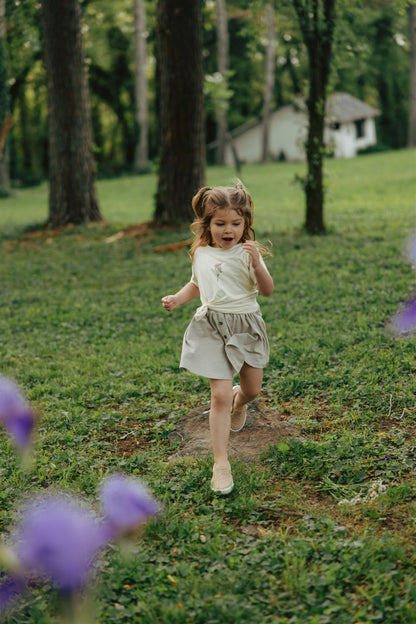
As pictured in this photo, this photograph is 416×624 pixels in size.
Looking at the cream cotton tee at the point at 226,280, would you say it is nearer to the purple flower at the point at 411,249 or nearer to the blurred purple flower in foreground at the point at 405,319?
the blurred purple flower in foreground at the point at 405,319

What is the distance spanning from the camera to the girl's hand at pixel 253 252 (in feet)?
10.8

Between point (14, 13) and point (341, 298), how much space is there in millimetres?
9912

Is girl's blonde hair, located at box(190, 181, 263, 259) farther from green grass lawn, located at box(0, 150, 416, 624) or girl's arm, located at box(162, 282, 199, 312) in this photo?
green grass lawn, located at box(0, 150, 416, 624)

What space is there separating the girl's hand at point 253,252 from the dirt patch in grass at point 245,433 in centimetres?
105

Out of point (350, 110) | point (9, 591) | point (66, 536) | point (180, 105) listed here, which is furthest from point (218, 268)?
point (350, 110)

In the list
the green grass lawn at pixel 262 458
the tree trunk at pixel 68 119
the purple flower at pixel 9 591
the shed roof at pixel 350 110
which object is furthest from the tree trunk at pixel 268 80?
the purple flower at pixel 9 591

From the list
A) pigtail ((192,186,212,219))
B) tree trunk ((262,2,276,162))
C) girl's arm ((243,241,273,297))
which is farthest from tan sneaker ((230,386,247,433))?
tree trunk ((262,2,276,162))

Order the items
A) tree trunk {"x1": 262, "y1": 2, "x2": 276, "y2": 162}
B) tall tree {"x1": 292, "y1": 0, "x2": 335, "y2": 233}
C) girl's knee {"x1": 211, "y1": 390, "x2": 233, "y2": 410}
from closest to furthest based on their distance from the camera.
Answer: girl's knee {"x1": 211, "y1": 390, "x2": 233, "y2": 410}
tall tree {"x1": 292, "y1": 0, "x2": 335, "y2": 233}
tree trunk {"x1": 262, "y1": 2, "x2": 276, "y2": 162}

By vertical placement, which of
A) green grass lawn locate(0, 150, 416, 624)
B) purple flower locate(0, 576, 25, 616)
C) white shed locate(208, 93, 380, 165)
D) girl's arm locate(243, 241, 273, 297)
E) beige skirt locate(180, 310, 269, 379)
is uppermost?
white shed locate(208, 93, 380, 165)

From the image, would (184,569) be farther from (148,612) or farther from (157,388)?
(157,388)

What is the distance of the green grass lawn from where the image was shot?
2.53 m

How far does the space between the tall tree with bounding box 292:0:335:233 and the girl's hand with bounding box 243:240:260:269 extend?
662cm

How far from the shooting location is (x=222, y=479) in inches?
128

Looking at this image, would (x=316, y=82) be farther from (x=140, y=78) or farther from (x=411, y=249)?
(x=140, y=78)
